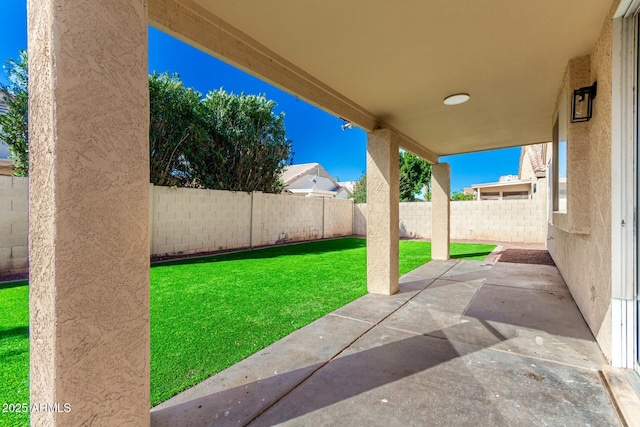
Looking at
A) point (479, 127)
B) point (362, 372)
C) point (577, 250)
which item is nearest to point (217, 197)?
point (479, 127)

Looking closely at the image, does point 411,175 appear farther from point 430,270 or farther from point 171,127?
point 171,127

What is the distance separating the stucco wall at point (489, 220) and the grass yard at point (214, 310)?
22.0 ft

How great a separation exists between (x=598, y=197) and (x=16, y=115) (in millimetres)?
12046

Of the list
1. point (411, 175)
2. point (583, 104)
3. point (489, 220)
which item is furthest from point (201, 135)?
point (411, 175)

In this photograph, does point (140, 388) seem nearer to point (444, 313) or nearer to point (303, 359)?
point (303, 359)

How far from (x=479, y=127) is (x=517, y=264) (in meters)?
4.06

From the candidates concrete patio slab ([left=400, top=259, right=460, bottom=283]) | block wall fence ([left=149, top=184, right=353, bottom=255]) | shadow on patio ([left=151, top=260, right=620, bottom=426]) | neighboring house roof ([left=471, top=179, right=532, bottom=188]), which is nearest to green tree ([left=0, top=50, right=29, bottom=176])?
block wall fence ([left=149, top=184, right=353, bottom=255])

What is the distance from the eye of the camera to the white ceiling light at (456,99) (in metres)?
4.33

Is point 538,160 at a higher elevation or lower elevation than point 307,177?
lower

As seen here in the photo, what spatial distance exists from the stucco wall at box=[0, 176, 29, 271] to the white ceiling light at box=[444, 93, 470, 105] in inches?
347

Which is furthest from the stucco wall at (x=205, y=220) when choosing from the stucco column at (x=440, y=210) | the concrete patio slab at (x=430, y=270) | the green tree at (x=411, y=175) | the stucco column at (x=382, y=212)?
the green tree at (x=411, y=175)

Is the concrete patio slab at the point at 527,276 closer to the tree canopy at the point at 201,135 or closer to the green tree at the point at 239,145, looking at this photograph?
the tree canopy at the point at 201,135

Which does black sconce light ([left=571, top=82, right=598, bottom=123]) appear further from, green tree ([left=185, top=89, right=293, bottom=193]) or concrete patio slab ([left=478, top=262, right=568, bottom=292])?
green tree ([left=185, top=89, right=293, bottom=193])

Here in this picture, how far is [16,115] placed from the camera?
7746mm
